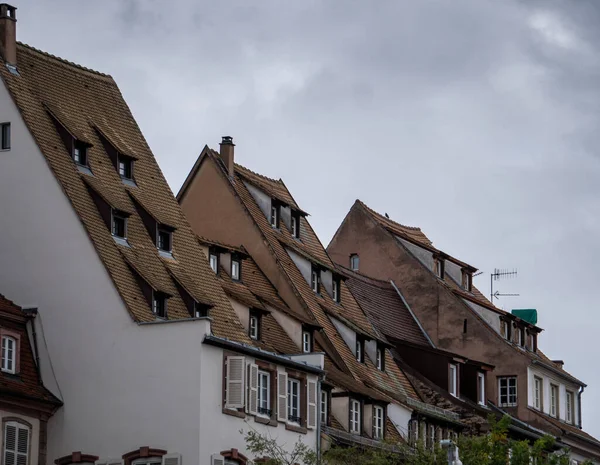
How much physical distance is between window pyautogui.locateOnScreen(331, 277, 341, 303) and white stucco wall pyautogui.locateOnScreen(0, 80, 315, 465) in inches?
757

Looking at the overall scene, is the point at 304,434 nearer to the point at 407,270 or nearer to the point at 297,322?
the point at 297,322

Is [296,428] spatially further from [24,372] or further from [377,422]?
[24,372]

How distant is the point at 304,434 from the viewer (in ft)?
247

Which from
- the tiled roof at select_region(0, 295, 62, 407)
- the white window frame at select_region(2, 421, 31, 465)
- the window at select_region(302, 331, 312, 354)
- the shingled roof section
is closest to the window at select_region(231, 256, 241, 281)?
the window at select_region(302, 331, 312, 354)

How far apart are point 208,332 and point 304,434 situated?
6.74m

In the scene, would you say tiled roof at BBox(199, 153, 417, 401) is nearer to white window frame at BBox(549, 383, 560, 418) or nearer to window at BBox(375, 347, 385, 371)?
window at BBox(375, 347, 385, 371)

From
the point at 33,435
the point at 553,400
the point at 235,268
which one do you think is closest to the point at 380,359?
the point at 235,268

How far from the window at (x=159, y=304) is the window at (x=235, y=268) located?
10.7 meters

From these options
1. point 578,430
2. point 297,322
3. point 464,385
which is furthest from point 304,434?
point 578,430

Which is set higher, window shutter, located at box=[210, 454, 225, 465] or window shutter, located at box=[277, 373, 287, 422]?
window shutter, located at box=[277, 373, 287, 422]

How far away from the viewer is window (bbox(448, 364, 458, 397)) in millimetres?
95500

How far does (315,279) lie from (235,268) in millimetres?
6556

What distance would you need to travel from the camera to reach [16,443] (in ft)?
225

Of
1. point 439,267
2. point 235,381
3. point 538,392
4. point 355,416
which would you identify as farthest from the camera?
point 439,267
